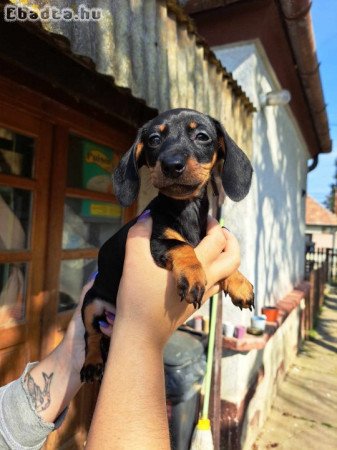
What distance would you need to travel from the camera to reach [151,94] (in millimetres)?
1990

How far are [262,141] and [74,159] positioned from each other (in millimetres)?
2310

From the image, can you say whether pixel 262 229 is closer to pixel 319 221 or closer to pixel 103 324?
pixel 103 324

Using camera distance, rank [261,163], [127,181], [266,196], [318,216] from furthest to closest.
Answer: [318,216], [266,196], [261,163], [127,181]

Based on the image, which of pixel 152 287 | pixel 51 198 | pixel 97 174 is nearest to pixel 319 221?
pixel 97 174

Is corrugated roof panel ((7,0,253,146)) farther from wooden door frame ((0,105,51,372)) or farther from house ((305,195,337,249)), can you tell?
house ((305,195,337,249))

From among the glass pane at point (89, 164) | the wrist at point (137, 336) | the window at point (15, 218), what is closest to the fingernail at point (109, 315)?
the wrist at point (137, 336)

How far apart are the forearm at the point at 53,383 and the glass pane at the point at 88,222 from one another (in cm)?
123

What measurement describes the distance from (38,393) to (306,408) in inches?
165

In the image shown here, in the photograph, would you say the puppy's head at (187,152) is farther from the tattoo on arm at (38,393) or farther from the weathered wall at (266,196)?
the weathered wall at (266,196)

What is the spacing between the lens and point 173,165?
1501 millimetres

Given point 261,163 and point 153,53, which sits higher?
point 153,53

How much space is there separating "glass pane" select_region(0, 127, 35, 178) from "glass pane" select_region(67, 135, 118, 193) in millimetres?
370

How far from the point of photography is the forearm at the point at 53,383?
153cm

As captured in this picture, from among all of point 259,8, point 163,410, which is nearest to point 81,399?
point 163,410
